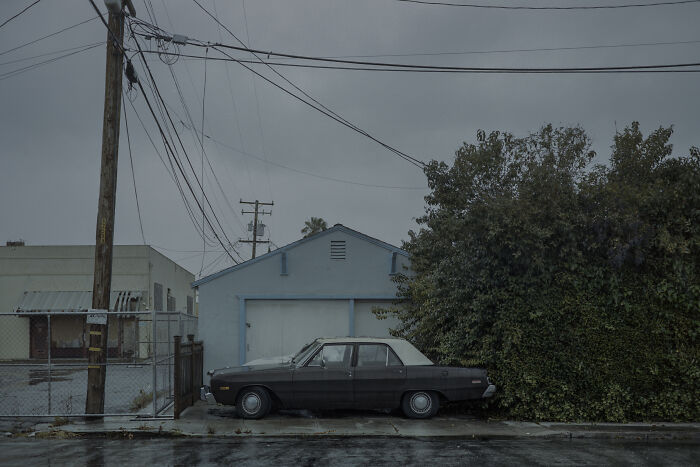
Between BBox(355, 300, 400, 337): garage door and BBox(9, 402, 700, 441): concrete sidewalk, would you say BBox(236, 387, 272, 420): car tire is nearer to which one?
BBox(9, 402, 700, 441): concrete sidewalk

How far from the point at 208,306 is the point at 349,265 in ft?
11.3

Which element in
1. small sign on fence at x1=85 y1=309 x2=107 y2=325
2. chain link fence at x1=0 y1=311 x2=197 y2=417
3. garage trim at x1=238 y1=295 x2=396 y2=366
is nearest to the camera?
small sign on fence at x1=85 y1=309 x2=107 y2=325

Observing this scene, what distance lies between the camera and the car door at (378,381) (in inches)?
465

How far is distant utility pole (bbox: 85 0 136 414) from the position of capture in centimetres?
1165

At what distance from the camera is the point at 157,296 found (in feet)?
109

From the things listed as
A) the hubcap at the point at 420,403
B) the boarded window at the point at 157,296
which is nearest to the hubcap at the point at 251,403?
the hubcap at the point at 420,403

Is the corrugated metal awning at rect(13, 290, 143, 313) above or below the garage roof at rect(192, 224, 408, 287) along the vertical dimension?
below

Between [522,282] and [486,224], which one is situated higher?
[486,224]

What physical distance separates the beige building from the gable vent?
17165 millimetres

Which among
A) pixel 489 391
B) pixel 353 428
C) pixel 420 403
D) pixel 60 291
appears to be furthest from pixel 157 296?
pixel 489 391

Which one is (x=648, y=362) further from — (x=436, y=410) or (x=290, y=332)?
(x=290, y=332)

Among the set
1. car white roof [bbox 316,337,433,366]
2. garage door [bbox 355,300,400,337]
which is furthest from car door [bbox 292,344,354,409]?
garage door [bbox 355,300,400,337]

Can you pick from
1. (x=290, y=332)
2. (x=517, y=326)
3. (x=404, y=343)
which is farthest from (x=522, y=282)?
(x=290, y=332)

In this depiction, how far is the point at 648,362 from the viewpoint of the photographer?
11.6 meters
